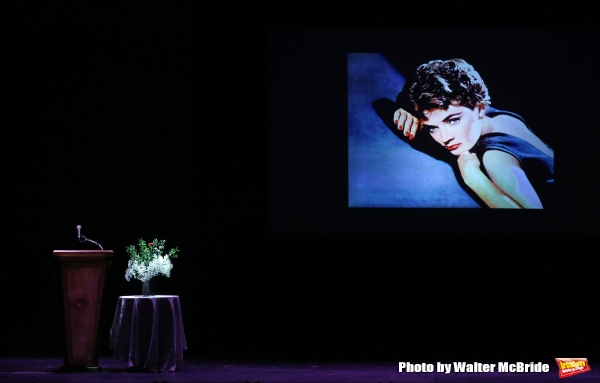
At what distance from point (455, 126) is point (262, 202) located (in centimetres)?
182

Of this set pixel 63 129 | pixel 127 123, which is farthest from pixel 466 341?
pixel 63 129

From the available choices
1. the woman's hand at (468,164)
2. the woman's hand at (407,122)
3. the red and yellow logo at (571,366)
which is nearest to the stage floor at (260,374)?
the red and yellow logo at (571,366)

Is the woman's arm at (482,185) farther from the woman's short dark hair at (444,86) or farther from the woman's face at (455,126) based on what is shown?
the woman's short dark hair at (444,86)

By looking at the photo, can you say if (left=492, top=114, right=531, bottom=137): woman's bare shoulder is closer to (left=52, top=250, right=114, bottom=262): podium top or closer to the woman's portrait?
the woman's portrait

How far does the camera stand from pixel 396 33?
6.73m

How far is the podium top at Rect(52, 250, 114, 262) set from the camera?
5.50 m

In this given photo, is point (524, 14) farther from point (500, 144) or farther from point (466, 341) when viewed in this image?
point (466, 341)

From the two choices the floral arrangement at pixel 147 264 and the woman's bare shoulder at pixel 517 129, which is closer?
the floral arrangement at pixel 147 264

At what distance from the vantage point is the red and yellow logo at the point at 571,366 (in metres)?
5.62

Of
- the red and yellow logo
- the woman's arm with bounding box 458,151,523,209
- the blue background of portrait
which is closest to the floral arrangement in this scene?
the blue background of portrait

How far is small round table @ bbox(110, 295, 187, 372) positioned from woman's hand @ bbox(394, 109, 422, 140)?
8.13 ft

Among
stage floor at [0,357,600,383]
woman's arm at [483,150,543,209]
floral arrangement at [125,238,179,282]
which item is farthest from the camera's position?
woman's arm at [483,150,543,209]

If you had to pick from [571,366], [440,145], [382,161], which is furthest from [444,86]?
[571,366]

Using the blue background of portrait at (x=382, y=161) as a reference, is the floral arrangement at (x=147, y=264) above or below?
below
